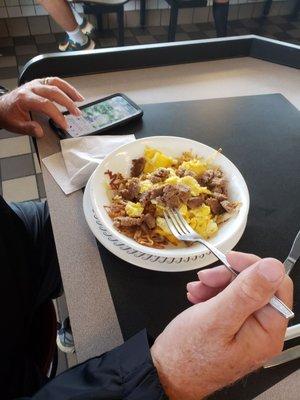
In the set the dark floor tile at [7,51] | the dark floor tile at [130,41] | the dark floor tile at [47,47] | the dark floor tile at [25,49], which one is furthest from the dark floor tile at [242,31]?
the dark floor tile at [7,51]

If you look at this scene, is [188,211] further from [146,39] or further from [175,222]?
[146,39]

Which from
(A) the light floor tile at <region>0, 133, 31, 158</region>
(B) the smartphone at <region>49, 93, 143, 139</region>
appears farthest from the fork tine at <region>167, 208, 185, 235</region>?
(A) the light floor tile at <region>0, 133, 31, 158</region>

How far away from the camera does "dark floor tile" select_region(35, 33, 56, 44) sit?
2.73 metres

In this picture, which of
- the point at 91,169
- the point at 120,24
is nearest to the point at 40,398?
the point at 91,169

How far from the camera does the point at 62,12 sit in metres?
2.21

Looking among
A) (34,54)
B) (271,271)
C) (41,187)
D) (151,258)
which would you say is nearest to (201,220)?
(151,258)

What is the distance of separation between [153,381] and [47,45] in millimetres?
2868

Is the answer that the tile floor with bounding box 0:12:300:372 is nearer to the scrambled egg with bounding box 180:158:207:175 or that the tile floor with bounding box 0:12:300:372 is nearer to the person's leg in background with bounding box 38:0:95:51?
the person's leg in background with bounding box 38:0:95:51

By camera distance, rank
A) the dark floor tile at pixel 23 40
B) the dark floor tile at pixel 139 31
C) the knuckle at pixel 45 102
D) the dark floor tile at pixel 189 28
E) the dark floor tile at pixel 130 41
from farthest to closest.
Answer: the dark floor tile at pixel 189 28, the dark floor tile at pixel 139 31, the dark floor tile at pixel 130 41, the dark floor tile at pixel 23 40, the knuckle at pixel 45 102

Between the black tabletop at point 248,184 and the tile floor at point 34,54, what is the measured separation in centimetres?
73

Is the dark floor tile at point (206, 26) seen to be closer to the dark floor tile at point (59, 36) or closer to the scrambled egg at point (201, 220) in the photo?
the dark floor tile at point (59, 36)

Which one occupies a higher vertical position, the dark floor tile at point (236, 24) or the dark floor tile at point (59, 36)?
the dark floor tile at point (236, 24)

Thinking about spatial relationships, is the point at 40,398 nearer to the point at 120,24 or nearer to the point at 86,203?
the point at 86,203

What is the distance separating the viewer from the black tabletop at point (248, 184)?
516mm
